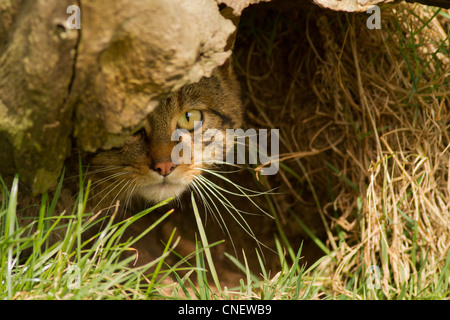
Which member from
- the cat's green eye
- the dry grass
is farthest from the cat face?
the dry grass

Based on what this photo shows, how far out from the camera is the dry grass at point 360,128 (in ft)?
7.54

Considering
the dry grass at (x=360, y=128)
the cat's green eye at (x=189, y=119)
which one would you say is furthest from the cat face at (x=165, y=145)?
the dry grass at (x=360, y=128)

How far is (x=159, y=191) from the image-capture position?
6.95 feet

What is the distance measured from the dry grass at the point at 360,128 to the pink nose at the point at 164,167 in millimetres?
833

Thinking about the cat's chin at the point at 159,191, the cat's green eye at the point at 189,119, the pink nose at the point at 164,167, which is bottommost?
the cat's chin at the point at 159,191

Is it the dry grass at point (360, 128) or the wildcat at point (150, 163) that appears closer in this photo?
the wildcat at point (150, 163)

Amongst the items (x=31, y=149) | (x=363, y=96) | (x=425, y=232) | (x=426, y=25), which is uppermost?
(x=426, y=25)

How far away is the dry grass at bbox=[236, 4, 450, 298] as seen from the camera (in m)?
2.30

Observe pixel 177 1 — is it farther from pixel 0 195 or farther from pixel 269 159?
pixel 269 159

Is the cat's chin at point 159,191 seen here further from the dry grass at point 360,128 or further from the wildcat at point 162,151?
the dry grass at point 360,128

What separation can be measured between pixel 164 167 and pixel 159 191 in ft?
0.62

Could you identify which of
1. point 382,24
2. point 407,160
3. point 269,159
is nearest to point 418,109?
point 407,160

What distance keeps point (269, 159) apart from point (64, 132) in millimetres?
1462

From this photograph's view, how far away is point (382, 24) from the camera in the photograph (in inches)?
100.0
